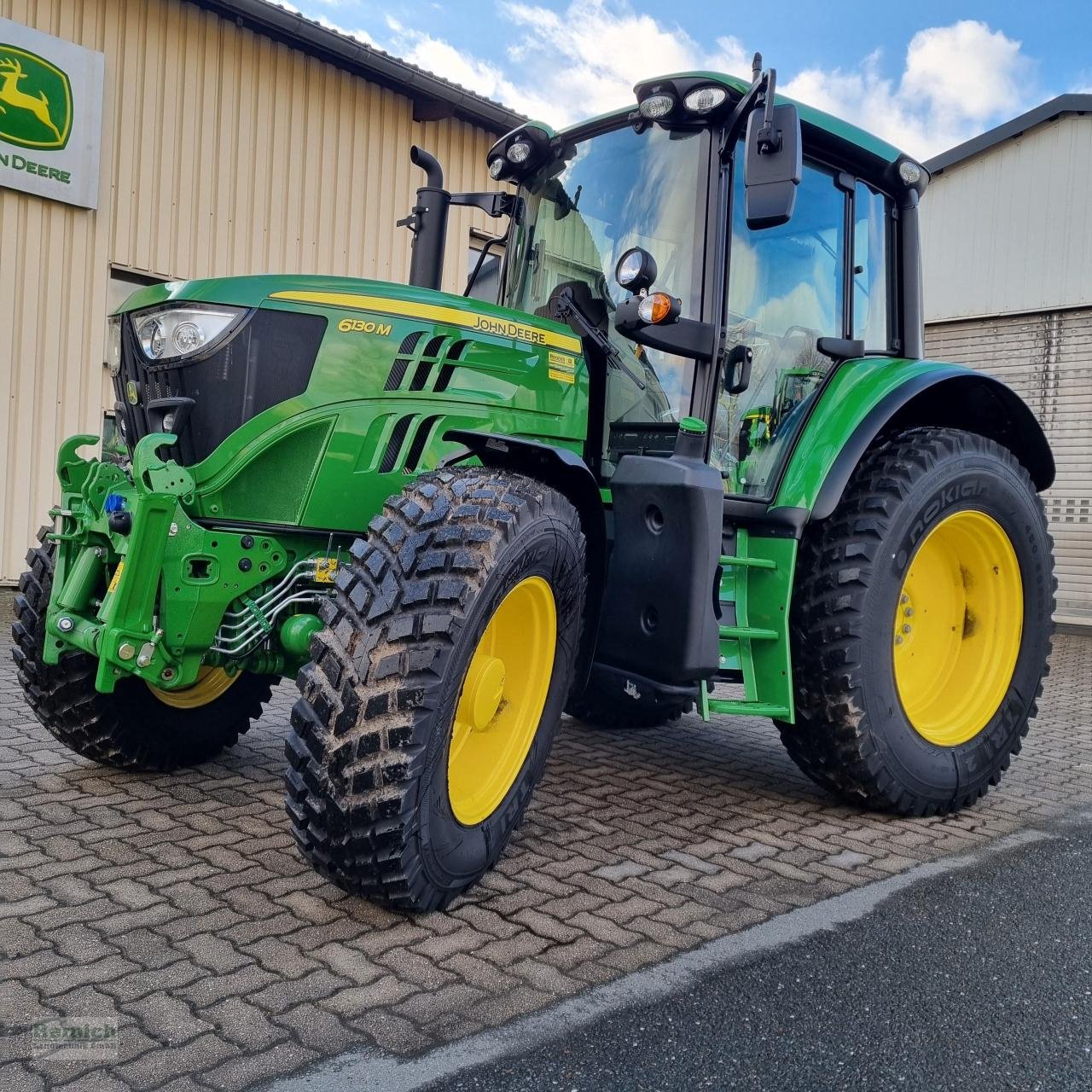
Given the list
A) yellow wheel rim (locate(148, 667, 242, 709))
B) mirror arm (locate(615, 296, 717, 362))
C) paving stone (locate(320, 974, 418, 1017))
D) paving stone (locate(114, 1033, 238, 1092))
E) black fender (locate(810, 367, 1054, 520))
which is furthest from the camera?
yellow wheel rim (locate(148, 667, 242, 709))

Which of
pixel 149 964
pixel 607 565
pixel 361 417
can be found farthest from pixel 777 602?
pixel 149 964

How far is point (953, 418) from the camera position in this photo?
4.64m

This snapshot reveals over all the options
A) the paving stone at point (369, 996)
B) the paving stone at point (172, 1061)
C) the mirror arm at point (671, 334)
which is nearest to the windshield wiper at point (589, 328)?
the mirror arm at point (671, 334)

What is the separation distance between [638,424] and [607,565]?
60 centimetres

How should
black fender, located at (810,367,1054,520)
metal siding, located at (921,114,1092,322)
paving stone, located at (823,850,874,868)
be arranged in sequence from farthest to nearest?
metal siding, located at (921,114,1092,322), black fender, located at (810,367,1054,520), paving stone, located at (823,850,874,868)

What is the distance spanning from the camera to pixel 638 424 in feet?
12.9

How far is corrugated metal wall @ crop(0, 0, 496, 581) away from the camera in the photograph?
8.01m

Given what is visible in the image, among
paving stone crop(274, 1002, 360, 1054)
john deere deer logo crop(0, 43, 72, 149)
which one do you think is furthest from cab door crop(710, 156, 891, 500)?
john deere deer logo crop(0, 43, 72, 149)

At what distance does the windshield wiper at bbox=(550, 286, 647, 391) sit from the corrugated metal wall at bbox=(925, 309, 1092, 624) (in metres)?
8.50

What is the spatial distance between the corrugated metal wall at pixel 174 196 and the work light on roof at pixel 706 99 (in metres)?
6.07

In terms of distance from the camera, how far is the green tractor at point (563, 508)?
2.83 meters

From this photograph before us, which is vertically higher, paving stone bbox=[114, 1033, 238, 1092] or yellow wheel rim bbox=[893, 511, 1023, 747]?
yellow wheel rim bbox=[893, 511, 1023, 747]

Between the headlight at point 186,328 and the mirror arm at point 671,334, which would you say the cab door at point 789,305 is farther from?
the headlight at point 186,328

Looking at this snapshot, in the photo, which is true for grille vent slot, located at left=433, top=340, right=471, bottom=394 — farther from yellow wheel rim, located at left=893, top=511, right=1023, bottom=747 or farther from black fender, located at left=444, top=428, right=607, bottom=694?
yellow wheel rim, located at left=893, top=511, right=1023, bottom=747
